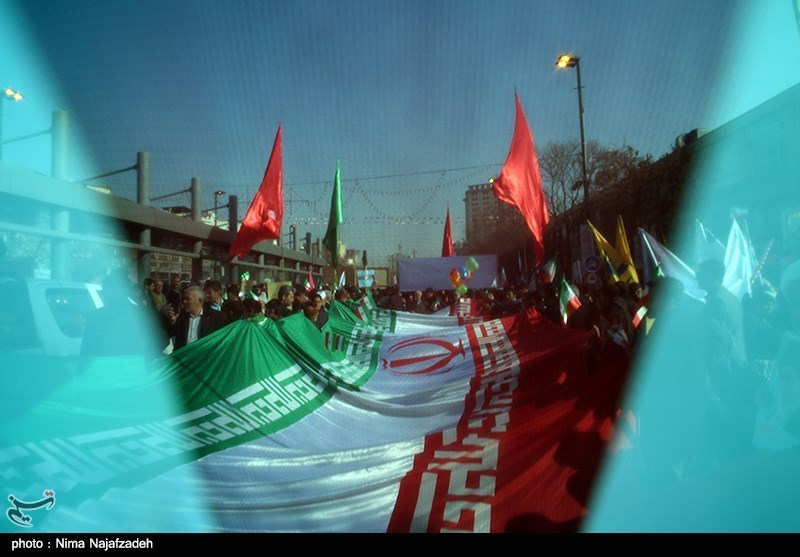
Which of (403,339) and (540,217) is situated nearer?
(403,339)

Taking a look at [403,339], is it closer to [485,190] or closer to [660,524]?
[660,524]

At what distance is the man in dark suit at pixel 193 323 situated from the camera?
5.65 meters

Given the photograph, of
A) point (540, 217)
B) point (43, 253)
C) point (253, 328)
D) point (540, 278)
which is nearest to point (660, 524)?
point (253, 328)

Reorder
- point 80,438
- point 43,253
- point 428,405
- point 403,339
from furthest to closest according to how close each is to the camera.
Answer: point 43,253
point 403,339
point 428,405
point 80,438

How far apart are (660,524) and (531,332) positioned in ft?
11.7

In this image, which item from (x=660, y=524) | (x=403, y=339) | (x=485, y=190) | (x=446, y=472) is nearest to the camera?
(x=660, y=524)

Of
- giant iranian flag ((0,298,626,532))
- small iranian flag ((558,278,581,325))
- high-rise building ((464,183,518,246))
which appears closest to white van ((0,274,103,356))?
giant iranian flag ((0,298,626,532))

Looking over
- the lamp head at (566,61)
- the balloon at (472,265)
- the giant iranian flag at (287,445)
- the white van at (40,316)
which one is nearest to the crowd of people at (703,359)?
the giant iranian flag at (287,445)

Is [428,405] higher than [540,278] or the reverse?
the reverse

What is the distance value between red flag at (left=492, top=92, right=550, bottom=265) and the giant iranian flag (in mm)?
5459

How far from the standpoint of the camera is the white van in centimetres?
490

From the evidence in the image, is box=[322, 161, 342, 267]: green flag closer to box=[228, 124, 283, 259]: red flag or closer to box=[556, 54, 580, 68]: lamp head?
box=[228, 124, 283, 259]: red flag

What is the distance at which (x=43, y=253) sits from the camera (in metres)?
9.53

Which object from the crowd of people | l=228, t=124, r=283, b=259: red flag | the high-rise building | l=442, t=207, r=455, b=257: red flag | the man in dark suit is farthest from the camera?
the high-rise building
